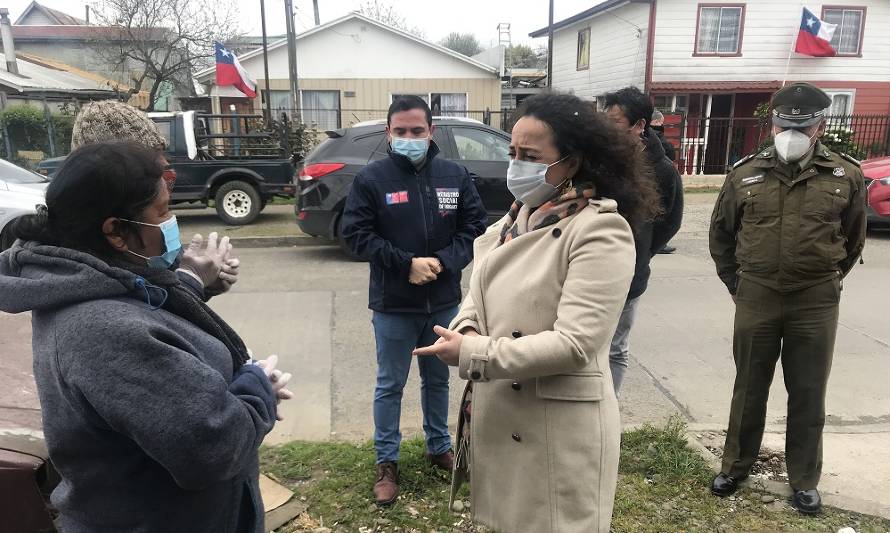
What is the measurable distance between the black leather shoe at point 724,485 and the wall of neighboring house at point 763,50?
55.0 feet

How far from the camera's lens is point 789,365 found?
302cm

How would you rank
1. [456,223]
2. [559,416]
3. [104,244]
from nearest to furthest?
1. [104,244]
2. [559,416]
3. [456,223]

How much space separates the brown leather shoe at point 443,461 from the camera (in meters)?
3.27

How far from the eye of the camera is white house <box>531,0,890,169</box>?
1759 centimetres

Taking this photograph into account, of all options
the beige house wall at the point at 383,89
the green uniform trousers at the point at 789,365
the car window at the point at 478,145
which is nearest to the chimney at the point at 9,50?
the beige house wall at the point at 383,89

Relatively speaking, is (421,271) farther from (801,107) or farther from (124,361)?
(801,107)

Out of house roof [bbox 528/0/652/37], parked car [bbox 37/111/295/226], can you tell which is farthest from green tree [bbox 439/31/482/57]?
parked car [bbox 37/111/295/226]

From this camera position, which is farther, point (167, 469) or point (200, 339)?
point (200, 339)

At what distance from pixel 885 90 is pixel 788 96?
20013 mm

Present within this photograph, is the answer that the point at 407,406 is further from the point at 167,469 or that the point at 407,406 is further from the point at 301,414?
the point at 167,469

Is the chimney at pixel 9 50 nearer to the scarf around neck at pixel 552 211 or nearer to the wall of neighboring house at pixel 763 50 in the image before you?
the wall of neighboring house at pixel 763 50

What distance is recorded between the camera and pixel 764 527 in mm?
2902

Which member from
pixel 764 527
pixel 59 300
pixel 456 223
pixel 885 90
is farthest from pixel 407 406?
pixel 885 90

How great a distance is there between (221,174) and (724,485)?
29.9 feet
